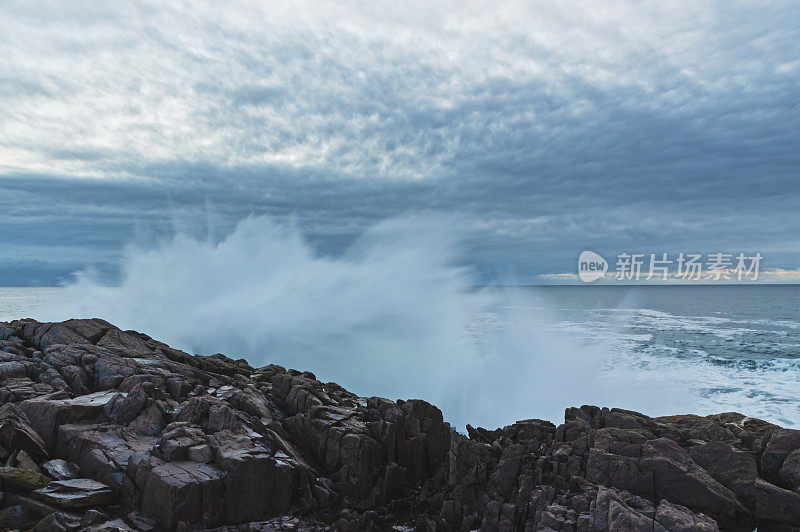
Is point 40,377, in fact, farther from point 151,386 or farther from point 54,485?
point 54,485

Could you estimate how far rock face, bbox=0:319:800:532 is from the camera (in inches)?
502

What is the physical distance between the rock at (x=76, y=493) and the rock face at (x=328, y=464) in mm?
48

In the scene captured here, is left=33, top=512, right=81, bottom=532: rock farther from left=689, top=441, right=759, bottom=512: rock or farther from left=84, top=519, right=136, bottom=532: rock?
left=689, top=441, right=759, bottom=512: rock

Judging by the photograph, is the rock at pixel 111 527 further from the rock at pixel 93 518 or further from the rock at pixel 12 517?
the rock at pixel 12 517

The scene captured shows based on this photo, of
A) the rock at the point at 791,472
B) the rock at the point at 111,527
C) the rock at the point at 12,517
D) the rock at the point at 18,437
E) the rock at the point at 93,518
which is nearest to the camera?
the rock at the point at 12,517

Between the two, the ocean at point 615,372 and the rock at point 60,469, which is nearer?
the rock at point 60,469

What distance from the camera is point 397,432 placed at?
64.0ft

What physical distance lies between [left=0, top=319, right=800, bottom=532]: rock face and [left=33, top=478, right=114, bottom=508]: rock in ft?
0.16

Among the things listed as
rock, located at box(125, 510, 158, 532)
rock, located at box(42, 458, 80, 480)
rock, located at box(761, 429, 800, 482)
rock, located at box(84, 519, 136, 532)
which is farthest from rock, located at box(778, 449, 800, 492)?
rock, located at box(42, 458, 80, 480)

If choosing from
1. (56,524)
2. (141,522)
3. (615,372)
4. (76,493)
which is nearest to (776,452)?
(141,522)

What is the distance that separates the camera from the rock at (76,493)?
494 inches

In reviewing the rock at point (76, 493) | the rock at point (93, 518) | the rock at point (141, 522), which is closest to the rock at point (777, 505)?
the rock at point (141, 522)

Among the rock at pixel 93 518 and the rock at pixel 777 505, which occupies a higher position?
the rock at pixel 777 505

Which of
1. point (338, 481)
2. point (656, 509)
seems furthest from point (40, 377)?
point (656, 509)
